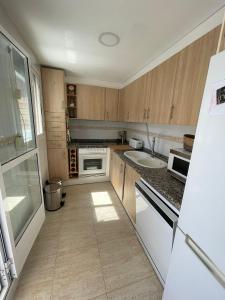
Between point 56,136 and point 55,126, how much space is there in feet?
0.66

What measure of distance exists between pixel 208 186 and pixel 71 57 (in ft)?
8.05

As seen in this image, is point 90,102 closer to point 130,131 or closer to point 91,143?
point 91,143

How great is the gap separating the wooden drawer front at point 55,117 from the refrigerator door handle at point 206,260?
2620mm

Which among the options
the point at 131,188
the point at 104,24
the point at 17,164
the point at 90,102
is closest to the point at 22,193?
the point at 17,164

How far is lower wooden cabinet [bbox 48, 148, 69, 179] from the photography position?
109 inches

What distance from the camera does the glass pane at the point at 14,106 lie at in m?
1.29

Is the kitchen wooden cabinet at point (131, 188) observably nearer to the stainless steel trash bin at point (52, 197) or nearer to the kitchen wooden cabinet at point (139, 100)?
the kitchen wooden cabinet at point (139, 100)

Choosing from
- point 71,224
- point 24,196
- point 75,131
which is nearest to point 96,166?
point 75,131

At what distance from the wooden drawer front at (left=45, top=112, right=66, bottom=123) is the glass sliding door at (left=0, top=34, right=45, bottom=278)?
871 mm

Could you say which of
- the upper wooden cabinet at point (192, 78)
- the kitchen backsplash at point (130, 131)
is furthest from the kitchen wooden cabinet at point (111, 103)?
the upper wooden cabinet at point (192, 78)

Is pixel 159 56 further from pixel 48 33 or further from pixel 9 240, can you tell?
pixel 9 240

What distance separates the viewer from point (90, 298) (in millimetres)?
1127

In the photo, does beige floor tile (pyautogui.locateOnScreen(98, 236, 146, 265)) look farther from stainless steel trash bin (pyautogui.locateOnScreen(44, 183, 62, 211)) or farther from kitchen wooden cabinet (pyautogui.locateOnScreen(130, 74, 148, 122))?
kitchen wooden cabinet (pyautogui.locateOnScreen(130, 74, 148, 122))

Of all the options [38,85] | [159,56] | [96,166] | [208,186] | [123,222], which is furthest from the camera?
[96,166]
